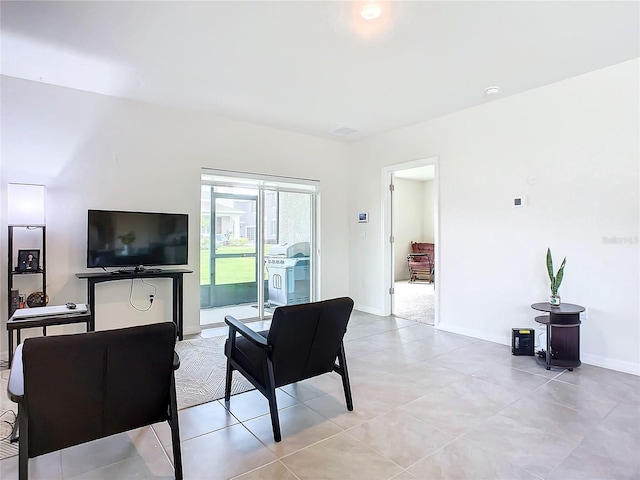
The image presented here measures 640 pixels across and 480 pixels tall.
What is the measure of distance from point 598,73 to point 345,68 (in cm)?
238

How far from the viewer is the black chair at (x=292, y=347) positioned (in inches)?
90.4

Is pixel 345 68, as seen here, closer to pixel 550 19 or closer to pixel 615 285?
pixel 550 19

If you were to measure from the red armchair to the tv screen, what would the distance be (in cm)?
631

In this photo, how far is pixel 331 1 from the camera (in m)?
2.40

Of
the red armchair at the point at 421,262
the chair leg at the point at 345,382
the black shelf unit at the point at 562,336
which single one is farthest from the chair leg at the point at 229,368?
the red armchair at the point at 421,262

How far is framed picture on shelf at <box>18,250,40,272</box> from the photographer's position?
11.7 ft

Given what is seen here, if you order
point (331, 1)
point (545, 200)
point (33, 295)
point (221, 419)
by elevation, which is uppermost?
point (331, 1)

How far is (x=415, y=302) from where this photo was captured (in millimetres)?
6762

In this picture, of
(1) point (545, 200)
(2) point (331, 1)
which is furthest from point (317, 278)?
(2) point (331, 1)

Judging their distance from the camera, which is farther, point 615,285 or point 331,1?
point 615,285

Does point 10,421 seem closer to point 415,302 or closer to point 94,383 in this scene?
point 94,383

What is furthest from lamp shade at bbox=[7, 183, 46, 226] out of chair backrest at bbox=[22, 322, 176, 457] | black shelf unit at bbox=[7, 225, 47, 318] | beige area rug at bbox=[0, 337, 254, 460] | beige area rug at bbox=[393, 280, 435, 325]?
beige area rug at bbox=[393, 280, 435, 325]

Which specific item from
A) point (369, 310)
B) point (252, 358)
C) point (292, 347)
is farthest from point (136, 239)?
point (369, 310)

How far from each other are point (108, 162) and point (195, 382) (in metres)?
2.67
